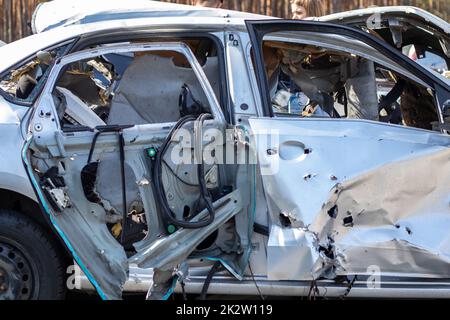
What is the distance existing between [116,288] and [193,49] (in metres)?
1.65

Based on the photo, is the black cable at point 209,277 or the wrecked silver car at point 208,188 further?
the black cable at point 209,277

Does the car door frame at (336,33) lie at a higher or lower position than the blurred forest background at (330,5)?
higher

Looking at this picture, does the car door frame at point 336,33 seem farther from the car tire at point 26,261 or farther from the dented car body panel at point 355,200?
Answer: the car tire at point 26,261

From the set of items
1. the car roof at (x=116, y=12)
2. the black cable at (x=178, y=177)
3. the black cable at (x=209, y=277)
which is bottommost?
the black cable at (x=209, y=277)

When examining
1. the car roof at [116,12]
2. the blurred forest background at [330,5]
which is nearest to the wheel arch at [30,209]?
the car roof at [116,12]

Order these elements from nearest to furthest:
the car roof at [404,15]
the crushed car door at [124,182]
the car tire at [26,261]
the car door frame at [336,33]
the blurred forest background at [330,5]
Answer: the crushed car door at [124,182] < the car tire at [26,261] < the car door frame at [336,33] < the car roof at [404,15] < the blurred forest background at [330,5]

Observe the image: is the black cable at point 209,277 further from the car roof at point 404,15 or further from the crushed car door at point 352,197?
the car roof at point 404,15

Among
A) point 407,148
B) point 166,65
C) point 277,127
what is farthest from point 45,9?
point 407,148

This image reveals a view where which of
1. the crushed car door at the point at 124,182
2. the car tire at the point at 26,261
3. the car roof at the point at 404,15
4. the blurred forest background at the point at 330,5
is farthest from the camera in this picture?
the blurred forest background at the point at 330,5

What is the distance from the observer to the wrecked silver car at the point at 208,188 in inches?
159

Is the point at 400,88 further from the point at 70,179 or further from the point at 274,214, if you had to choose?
the point at 70,179

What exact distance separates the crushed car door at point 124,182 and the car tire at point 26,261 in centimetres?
30

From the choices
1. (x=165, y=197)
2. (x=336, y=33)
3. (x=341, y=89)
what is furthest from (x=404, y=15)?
(x=165, y=197)

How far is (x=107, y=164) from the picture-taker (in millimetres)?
4160
